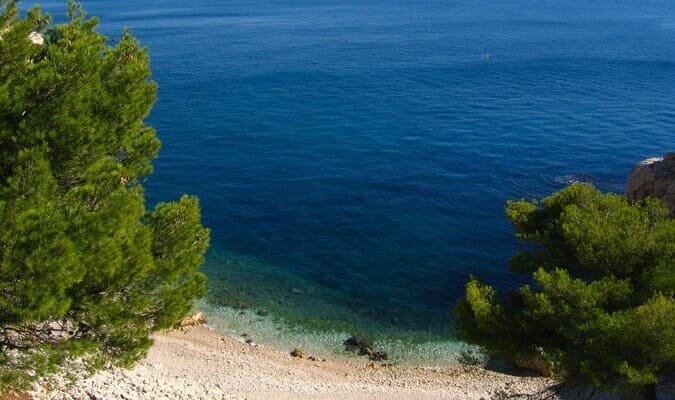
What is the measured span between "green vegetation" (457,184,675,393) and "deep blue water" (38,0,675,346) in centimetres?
1093

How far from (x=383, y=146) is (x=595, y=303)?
41843mm

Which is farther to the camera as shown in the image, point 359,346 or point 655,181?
point 655,181

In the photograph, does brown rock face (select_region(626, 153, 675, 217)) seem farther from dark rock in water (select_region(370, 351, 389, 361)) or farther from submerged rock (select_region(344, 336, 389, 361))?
submerged rock (select_region(344, 336, 389, 361))

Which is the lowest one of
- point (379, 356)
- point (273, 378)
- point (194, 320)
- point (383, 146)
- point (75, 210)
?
point (379, 356)

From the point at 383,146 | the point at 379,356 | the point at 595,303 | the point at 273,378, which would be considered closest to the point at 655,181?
the point at 595,303

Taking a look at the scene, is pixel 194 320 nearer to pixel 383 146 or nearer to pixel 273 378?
pixel 273 378

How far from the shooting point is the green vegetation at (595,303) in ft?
57.8

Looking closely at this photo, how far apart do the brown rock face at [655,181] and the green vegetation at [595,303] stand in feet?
32.0

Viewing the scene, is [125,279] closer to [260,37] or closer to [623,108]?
[623,108]

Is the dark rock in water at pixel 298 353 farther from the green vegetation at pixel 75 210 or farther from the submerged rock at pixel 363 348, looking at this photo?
the green vegetation at pixel 75 210

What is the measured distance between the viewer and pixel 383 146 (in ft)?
194

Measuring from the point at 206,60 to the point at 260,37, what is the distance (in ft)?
94.1

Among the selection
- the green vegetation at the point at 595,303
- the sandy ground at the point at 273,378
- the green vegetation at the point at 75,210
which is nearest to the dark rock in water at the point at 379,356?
the sandy ground at the point at 273,378

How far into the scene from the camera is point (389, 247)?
40438 mm
